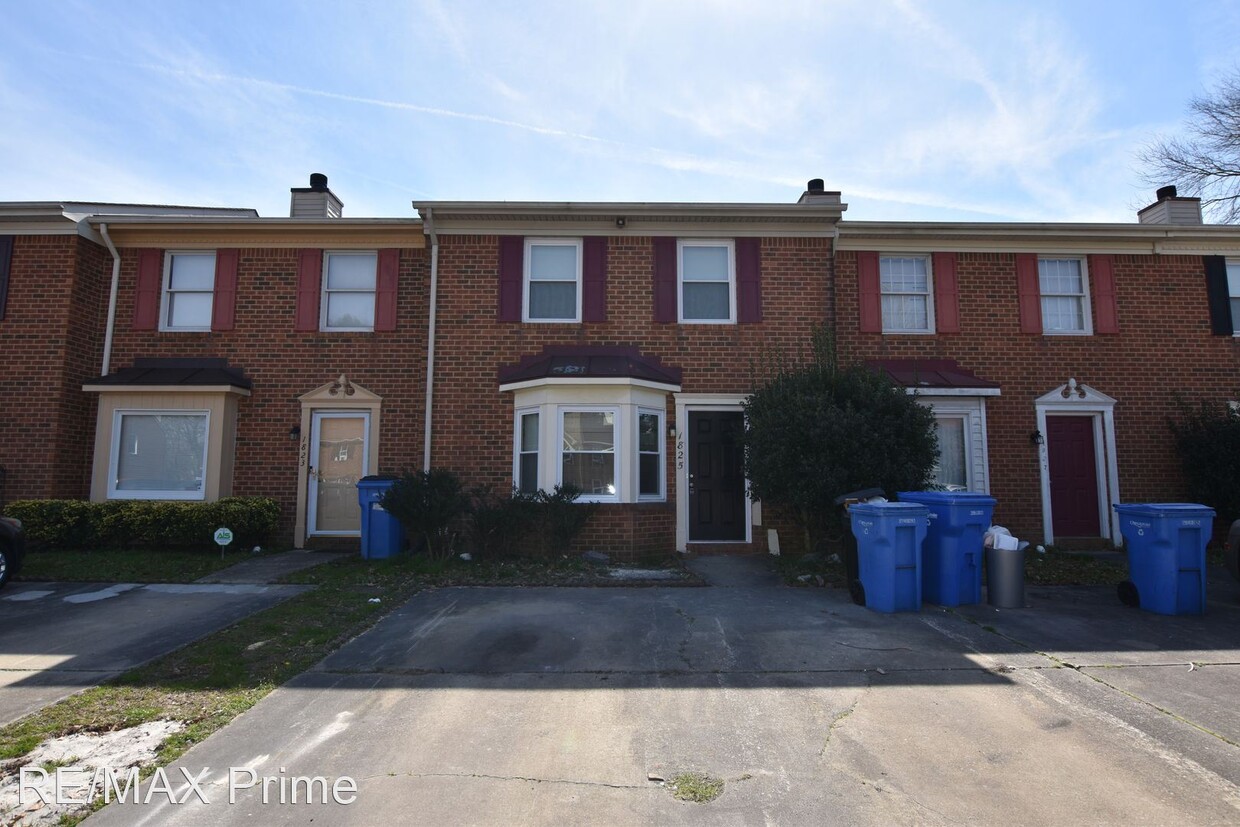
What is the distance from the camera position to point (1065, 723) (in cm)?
403

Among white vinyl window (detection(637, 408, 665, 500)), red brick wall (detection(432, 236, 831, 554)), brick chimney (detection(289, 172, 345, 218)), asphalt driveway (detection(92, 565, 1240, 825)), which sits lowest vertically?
asphalt driveway (detection(92, 565, 1240, 825))

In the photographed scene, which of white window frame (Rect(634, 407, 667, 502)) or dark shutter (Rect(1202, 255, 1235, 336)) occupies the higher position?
dark shutter (Rect(1202, 255, 1235, 336))

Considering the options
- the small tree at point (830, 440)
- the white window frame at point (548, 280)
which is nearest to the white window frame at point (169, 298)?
the white window frame at point (548, 280)

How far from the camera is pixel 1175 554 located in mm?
6496

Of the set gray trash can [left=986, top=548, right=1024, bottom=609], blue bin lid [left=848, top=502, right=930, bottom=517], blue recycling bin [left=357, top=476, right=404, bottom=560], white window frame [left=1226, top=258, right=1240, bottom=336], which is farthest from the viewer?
white window frame [left=1226, top=258, right=1240, bottom=336]

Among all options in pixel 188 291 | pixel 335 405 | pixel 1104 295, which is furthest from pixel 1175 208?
pixel 188 291

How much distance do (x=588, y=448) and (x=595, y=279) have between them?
9.30 feet

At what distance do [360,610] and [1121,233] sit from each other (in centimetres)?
1292

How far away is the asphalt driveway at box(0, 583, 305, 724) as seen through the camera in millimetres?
4727

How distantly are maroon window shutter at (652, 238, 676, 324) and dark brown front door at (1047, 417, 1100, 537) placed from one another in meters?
6.60

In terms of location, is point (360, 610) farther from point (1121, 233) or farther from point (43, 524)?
point (1121, 233)

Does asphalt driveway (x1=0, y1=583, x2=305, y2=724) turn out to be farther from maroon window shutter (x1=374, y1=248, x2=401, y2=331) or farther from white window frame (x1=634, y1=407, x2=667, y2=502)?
maroon window shutter (x1=374, y1=248, x2=401, y2=331)

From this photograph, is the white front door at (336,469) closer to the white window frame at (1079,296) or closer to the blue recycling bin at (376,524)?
the blue recycling bin at (376,524)

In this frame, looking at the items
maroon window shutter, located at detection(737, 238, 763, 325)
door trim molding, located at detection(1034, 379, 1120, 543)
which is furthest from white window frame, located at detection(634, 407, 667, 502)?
door trim molding, located at detection(1034, 379, 1120, 543)
